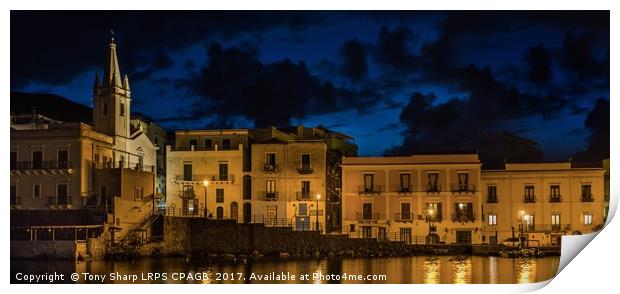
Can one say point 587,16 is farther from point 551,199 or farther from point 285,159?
point 285,159

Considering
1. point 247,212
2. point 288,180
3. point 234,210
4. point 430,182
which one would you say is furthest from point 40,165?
Result: point 430,182

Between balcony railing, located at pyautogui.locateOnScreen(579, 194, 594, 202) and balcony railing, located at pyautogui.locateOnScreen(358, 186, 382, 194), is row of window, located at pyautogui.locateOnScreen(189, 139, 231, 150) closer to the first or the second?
balcony railing, located at pyautogui.locateOnScreen(358, 186, 382, 194)

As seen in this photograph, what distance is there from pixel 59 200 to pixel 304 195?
4295mm

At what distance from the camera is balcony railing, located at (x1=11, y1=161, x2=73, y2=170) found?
54.6ft

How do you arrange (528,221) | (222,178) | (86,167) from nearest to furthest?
(86,167) → (528,221) → (222,178)

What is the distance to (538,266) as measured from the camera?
1670cm

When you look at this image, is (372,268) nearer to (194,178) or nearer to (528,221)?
(528,221)

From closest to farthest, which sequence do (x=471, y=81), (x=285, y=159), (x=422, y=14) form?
(x=422, y=14) < (x=471, y=81) < (x=285, y=159)

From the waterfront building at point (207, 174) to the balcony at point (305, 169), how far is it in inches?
36.6

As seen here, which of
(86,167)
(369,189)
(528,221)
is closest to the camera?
(86,167)

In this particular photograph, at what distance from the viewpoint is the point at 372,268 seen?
1647cm

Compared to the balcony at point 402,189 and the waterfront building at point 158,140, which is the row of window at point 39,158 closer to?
the waterfront building at point 158,140
